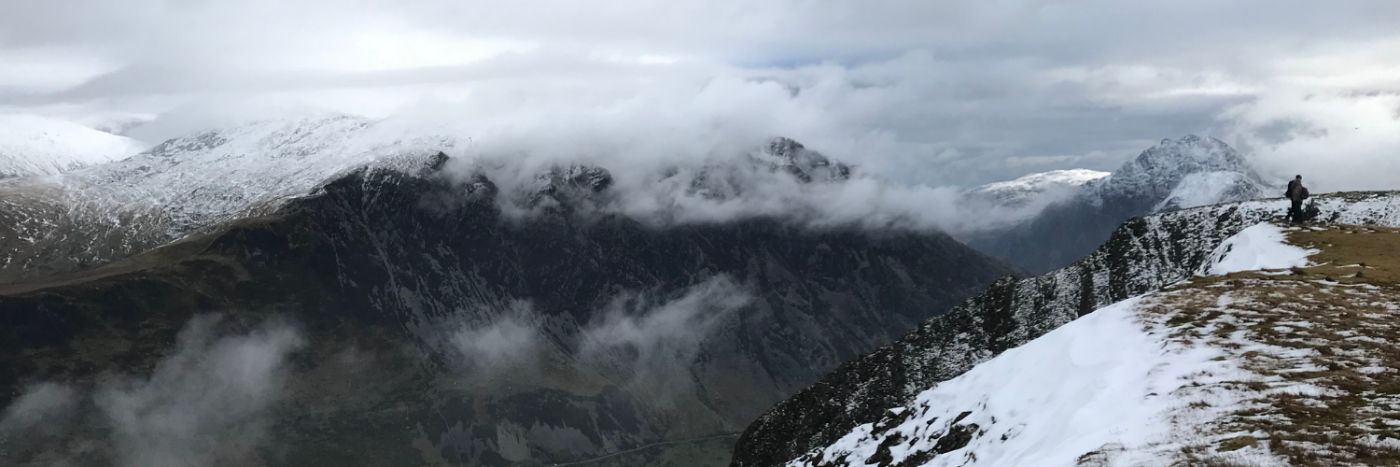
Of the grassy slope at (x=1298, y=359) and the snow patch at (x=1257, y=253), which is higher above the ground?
the grassy slope at (x=1298, y=359)

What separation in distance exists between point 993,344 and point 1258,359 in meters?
98.0

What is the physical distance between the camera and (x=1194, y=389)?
35062 millimetres

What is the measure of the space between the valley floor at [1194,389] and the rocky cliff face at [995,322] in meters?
62.7

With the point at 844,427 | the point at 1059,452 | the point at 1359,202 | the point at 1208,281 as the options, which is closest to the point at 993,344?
the point at 844,427

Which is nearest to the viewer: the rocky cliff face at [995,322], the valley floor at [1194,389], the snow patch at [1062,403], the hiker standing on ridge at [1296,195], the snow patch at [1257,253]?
the valley floor at [1194,389]

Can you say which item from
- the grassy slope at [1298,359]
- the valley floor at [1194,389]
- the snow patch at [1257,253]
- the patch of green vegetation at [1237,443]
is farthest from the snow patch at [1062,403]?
the snow patch at [1257,253]

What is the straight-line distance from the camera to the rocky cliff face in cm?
12419

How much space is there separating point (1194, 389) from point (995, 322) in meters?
109

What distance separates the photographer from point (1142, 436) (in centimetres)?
3094

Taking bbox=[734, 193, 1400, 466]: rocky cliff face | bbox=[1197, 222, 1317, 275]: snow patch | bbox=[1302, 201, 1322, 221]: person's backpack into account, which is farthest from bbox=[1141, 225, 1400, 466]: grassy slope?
bbox=[734, 193, 1400, 466]: rocky cliff face

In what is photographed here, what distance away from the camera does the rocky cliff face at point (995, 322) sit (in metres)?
124

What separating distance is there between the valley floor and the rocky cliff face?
62.7m

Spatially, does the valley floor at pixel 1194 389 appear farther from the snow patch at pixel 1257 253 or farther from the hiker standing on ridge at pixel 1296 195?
the hiker standing on ridge at pixel 1296 195

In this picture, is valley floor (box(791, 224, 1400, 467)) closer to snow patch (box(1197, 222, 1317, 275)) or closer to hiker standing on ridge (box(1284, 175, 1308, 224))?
snow patch (box(1197, 222, 1317, 275))
